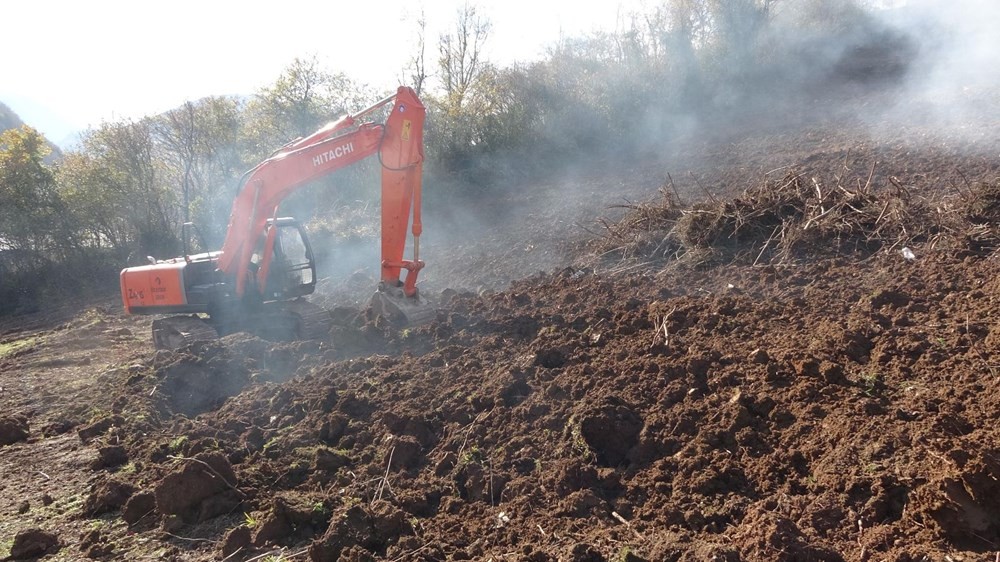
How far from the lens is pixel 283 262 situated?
945cm

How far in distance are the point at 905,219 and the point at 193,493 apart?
7.15 meters

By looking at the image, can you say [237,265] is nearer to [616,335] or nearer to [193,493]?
[193,493]

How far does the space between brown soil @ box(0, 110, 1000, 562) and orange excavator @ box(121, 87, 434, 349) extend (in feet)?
2.90

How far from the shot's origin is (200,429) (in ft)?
18.7

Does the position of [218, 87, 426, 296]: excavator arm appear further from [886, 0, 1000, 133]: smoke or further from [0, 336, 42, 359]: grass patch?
[886, 0, 1000, 133]: smoke

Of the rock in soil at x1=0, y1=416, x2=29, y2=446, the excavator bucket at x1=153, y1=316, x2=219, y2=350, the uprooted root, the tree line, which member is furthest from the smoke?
the rock in soil at x1=0, y1=416, x2=29, y2=446

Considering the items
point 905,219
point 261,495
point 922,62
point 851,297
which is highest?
point 922,62

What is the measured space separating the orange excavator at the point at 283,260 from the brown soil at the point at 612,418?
883 mm

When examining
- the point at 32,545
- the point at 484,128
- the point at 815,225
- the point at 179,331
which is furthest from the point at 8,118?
the point at 815,225

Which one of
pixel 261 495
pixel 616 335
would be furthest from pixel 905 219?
pixel 261 495

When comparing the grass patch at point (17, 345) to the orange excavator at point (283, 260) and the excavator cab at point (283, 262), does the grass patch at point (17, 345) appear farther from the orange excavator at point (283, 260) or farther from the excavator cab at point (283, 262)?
the excavator cab at point (283, 262)

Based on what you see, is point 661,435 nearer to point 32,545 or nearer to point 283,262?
point 32,545

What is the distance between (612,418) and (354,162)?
5.18m

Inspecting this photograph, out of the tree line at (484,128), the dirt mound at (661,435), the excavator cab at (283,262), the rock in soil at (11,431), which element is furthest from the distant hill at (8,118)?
the dirt mound at (661,435)
